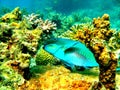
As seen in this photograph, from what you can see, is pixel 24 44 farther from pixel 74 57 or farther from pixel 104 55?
pixel 104 55

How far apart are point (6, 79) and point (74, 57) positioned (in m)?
0.92

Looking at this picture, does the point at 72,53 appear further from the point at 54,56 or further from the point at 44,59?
the point at 44,59

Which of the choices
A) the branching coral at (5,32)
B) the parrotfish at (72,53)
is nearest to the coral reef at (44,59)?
the branching coral at (5,32)

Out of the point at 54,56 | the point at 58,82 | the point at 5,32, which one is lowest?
the point at 58,82

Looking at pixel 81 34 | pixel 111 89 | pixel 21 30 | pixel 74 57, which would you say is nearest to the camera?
pixel 74 57

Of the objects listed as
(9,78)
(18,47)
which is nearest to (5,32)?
(18,47)

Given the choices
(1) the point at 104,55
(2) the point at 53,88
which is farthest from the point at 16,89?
(1) the point at 104,55

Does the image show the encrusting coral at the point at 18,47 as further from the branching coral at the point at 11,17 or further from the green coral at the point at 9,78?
the branching coral at the point at 11,17

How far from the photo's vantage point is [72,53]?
297 cm

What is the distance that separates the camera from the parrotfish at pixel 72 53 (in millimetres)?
2949

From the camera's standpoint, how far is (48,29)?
4.71m

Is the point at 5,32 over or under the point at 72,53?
over

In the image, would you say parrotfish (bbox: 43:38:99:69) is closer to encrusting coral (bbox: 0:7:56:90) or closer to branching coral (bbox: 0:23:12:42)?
encrusting coral (bbox: 0:7:56:90)

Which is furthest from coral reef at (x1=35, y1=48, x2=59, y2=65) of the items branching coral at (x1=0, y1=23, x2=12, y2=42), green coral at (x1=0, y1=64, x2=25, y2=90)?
green coral at (x1=0, y1=64, x2=25, y2=90)
